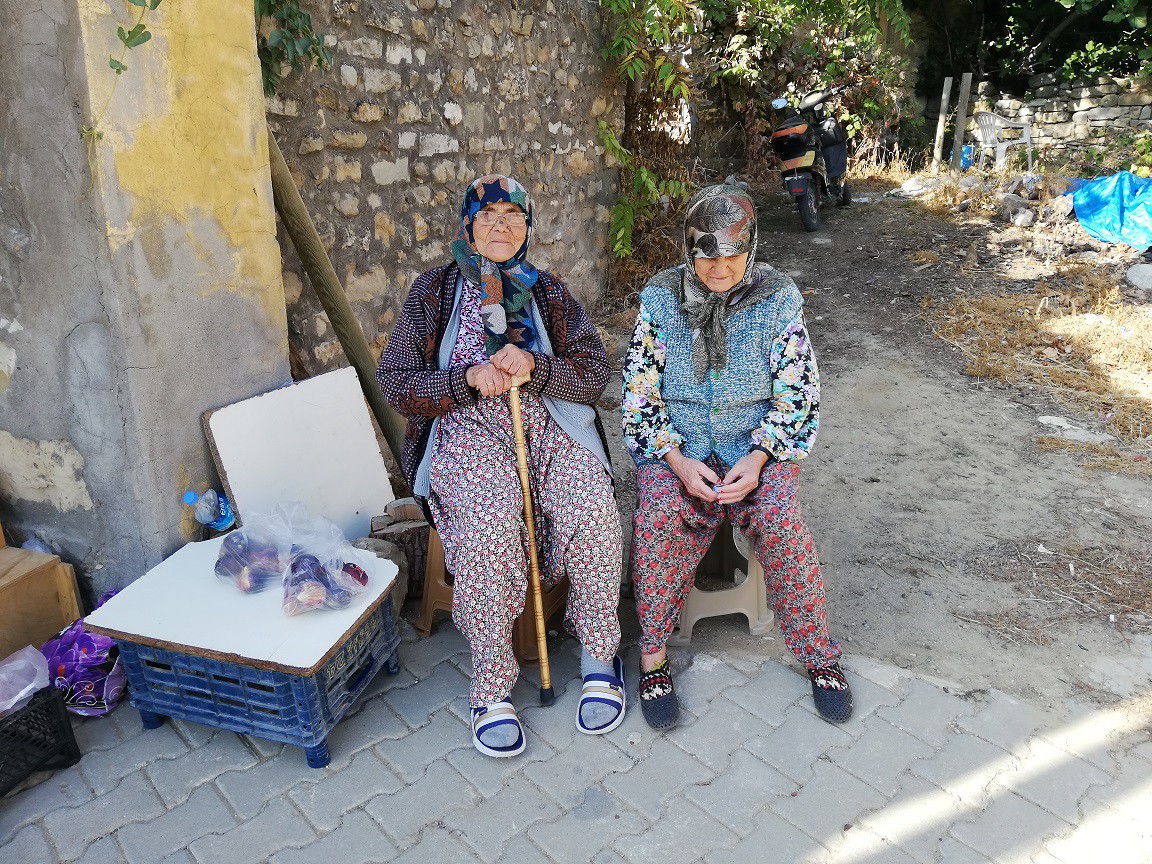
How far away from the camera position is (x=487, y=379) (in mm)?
2449

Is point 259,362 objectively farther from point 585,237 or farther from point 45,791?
point 585,237

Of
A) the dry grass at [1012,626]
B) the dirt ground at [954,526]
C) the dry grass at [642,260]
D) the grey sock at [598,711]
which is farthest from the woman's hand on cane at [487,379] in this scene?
the dry grass at [642,260]

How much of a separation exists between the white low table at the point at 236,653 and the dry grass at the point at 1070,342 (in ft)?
12.8

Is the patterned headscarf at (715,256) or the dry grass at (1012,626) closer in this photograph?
the patterned headscarf at (715,256)

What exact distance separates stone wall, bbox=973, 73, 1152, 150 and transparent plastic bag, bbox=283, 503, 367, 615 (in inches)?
457

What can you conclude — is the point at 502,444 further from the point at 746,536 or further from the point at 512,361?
the point at 746,536

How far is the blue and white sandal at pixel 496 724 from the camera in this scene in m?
2.34

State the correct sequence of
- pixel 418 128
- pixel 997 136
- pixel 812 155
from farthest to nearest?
pixel 997 136 < pixel 812 155 < pixel 418 128

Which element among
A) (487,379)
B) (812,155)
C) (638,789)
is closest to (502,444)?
(487,379)

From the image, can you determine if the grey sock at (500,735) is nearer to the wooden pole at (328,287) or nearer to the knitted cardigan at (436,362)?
the knitted cardigan at (436,362)

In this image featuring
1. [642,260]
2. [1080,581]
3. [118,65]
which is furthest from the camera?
[642,260]

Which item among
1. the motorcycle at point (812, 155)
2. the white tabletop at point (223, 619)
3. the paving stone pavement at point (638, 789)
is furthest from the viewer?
the motorcycle at point (812, 155)

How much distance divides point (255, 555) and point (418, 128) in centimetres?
229

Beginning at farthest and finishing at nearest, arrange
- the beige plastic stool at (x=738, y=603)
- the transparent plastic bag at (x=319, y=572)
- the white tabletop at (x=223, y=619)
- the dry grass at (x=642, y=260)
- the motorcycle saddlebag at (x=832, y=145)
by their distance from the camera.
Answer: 1. the motorcycle saddlebag at (x=832, y=145)
2. the dry grass at (x=642, y=260)
3. the beige plastic stool at (x=738, y=603)
4. the transparent plastic bag at (x=319, y=572)
5. the white tabletop at (x=223, y=619)
